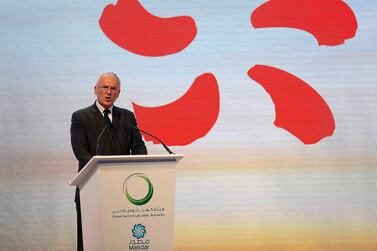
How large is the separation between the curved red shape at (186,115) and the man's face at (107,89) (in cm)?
92

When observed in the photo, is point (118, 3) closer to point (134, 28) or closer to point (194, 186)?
point (134, 28)

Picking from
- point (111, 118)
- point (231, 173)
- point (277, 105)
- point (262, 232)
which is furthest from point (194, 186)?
point (111, 118)

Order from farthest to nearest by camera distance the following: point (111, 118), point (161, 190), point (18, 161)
Result: point (18, 161)
point (111, 118)
point (161, 190)

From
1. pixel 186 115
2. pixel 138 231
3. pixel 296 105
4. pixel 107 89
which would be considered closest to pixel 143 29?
pixel 186 115

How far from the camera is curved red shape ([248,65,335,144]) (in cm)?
383

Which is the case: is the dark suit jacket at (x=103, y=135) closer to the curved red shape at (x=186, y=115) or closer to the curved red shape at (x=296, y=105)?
the curved red shape at (x=186, y=115)

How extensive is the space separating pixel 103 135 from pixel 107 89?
0.25 metres

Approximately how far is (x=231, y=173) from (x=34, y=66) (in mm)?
1606

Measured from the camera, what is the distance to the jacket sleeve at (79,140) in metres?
2.73

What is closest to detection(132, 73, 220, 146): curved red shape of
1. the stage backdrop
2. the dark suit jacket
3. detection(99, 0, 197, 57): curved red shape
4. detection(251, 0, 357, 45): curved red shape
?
the stage backdrop

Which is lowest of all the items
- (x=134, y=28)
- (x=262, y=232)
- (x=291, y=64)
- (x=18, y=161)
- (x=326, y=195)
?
(x=262, y=232)

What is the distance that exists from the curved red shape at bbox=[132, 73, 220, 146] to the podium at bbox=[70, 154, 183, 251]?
1.41 metres

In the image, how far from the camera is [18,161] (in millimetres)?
3719

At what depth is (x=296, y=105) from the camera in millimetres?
3838
